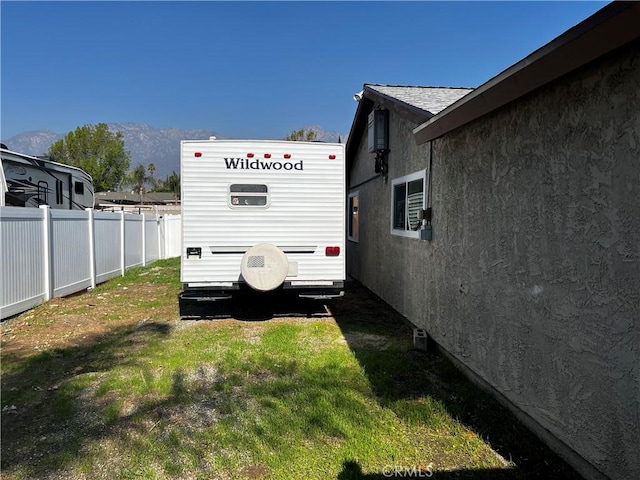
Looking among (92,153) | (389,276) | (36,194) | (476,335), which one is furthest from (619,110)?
(92,153)

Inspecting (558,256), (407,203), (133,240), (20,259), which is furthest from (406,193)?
(133,240)

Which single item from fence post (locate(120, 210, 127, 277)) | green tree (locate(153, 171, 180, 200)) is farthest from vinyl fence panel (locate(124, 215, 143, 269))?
green tree (locate(153, 171, 180, 200))

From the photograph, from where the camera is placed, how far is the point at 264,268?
21.6 feet

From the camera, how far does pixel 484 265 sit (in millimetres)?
4215

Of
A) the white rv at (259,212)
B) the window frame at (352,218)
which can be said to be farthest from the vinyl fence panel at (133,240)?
the white rv at (259,212)

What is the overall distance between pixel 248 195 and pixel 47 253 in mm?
4144

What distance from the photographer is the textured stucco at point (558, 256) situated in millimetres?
2457

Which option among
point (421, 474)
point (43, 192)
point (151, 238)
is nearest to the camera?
point (421, 474)

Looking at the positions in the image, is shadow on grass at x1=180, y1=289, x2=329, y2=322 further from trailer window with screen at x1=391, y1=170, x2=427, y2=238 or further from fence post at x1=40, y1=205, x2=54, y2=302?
fence post at x1=40, y1=205, x2=54, y2=302

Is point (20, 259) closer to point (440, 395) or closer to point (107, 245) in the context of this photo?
point (107, 245)

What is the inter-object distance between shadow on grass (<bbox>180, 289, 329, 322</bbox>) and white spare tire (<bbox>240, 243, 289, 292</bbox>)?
2.09 ft

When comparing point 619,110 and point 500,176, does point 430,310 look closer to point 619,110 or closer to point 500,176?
point 500,176

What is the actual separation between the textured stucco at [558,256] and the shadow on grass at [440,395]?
Answer: 19 centimetres

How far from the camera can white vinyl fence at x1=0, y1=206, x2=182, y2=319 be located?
685 centimetres
